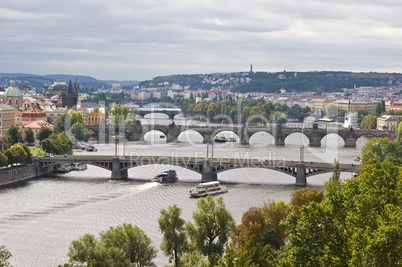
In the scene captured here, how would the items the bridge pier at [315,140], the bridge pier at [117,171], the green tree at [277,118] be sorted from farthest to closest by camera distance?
the green tree at [277,118] < the bridge pier at [315,140] < the bridge pier at [117,171]

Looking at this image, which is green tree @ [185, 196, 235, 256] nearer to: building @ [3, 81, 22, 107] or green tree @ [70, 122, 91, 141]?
green tree @ [70, 122, 91, 141]

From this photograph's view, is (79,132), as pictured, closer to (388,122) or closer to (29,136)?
(29,136)

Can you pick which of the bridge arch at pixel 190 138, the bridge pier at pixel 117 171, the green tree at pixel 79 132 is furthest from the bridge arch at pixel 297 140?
the bridge pier at pixel 117 171

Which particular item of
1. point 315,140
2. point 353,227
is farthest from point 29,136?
point 353,227

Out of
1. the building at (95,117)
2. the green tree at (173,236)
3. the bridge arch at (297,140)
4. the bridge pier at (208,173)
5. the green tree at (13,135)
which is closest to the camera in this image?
the green tree at (173,236)

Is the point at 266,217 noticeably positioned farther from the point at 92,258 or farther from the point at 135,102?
the point at 135,102

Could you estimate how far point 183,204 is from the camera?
3425 cm

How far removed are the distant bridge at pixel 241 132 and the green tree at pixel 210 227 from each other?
153 feet

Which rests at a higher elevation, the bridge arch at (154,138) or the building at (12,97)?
the building at (12,97)

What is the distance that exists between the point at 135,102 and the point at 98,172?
4745 inches

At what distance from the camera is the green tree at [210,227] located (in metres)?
21.9

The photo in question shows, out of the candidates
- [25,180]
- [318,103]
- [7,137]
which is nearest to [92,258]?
[25,180]

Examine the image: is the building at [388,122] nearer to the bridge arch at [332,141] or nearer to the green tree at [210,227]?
the bridge arch at [332,141]

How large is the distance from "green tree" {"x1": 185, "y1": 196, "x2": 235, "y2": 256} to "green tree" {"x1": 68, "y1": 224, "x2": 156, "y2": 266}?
5.84 feet
